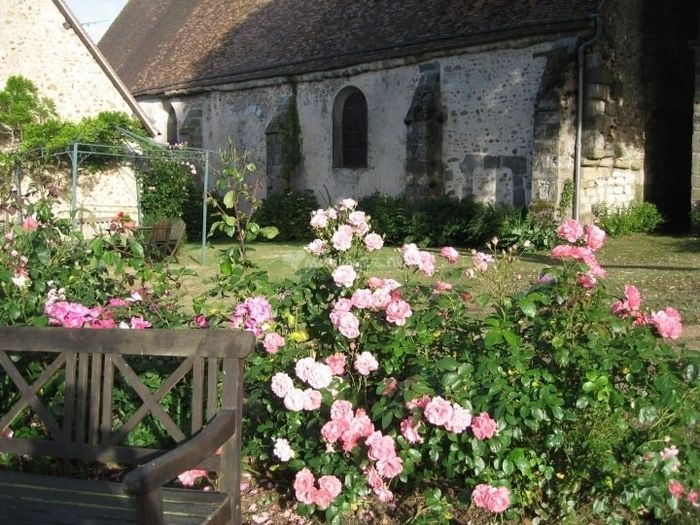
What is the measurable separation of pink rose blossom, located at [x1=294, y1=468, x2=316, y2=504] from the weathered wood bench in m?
0.33

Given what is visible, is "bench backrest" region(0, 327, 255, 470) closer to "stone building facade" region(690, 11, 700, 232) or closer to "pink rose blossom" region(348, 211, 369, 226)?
→ "pink rose blossom" region(348, 211, 369, 226)

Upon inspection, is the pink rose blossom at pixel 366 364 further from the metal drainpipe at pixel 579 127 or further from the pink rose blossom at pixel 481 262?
the metal drainpipe at pixel 579 127

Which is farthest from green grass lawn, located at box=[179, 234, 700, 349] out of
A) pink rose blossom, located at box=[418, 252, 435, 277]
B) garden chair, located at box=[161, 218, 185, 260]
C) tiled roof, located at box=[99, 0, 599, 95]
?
tiled roof, located at box=[99, 0, 599, 95]

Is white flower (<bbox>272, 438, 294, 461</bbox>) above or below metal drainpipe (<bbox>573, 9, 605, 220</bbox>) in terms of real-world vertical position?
below

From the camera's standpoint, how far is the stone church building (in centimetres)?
1413

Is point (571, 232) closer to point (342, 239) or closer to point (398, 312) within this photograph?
point (398, 312)

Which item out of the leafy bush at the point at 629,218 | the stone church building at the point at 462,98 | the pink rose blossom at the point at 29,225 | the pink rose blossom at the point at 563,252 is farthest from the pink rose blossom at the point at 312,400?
the leafy bush at the point at 629,218

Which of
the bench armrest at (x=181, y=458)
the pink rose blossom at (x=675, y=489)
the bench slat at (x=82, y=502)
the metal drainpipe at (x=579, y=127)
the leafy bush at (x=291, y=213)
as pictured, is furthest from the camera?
the leafy bush at (x=291, y=213)

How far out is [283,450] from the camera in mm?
3141

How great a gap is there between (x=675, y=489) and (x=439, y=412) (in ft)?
2.84

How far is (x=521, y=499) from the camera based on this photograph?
2.95 m

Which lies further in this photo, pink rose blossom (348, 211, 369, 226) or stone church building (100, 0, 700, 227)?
→ stone church building (100, 0, 700, 227)

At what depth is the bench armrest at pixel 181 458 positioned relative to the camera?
6.78 feet

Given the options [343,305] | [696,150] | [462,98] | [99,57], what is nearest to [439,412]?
[343,305]
